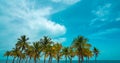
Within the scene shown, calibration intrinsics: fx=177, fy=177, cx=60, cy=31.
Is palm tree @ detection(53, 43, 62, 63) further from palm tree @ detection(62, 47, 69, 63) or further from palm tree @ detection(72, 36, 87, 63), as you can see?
palm tree @ detection(72, 36, 87, 63)

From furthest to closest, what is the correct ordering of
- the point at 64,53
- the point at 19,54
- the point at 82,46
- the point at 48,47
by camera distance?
1. the point at 19,54
2. the point at 64,53
3. the point at 48,47
4. the point at 82,46

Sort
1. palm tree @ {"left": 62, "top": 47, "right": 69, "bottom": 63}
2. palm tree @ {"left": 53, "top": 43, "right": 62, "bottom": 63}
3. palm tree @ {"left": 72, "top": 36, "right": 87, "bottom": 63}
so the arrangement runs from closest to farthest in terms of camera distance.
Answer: palm tree @ {"left": 72, "top": 36, "right": 87, "bottom": 63}
palm tree @ {"left": 53, "top": 43, "right": 62, "bottom": 63}
palm tree @ {"left": 62, "top": 47, "right": 69, "bottom": 63}

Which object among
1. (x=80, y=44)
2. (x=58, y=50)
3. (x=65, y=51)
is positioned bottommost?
(x=65, y=51)

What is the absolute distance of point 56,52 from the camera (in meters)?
79.7

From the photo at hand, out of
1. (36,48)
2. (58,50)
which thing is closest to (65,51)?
(58,50)

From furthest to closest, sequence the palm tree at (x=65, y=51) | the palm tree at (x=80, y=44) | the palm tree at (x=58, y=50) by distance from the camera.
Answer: the palm tree at (x=65, y=51) → the palm tree at (x=58, y=50) → the palm tree at (x=80, y=44)

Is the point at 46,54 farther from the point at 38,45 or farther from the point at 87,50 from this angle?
the point at 87,50

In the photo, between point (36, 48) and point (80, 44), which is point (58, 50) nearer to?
point (36, 48)

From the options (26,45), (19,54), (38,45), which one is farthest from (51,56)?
(19,54)

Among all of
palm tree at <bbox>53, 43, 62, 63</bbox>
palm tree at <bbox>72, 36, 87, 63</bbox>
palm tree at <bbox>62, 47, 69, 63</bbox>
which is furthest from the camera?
palm tree at <bbox>62, 47, 69, 63</bbox>

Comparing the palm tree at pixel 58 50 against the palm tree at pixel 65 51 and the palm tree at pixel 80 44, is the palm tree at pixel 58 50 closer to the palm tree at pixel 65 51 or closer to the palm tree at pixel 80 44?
the palm tree at pixel 65 51

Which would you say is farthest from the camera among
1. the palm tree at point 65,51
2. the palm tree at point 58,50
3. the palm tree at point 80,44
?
the palm tree at point 65,51

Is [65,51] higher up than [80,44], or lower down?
lower down

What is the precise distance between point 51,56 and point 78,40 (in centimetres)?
1741
